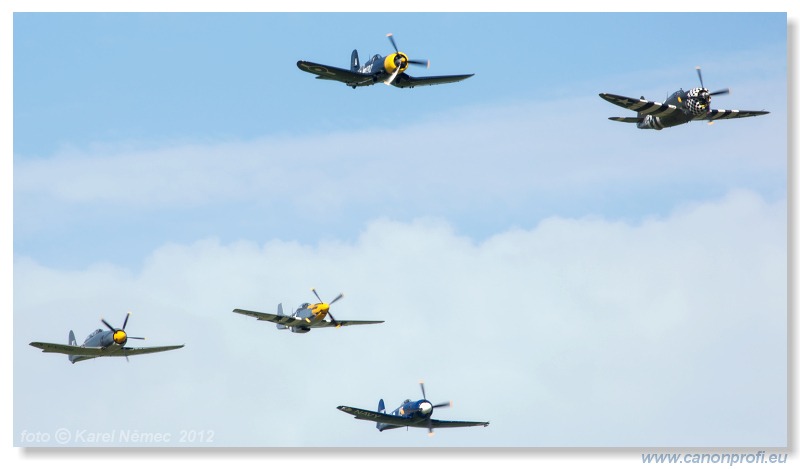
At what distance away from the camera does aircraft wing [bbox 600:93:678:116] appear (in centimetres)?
8719

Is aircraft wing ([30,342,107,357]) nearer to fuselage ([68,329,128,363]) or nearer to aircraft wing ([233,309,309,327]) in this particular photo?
fuselage ([68,329,128,363])

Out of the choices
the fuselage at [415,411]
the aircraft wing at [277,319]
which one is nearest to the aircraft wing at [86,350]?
the aircraft wing at [277,319]

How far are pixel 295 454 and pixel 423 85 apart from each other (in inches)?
1003

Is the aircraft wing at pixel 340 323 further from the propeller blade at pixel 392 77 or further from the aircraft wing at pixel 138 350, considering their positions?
the propeller blade at pixel 392 77

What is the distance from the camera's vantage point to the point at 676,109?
291ft

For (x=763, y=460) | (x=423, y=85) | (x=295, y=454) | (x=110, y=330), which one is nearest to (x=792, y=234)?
(x=763, y=460)

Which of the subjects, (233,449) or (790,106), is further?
(790,106)

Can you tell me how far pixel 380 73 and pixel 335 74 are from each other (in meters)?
2.67

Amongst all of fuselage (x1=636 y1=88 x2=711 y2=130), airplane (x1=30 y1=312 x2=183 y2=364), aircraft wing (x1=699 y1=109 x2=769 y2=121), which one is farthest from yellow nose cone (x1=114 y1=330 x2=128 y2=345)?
aircraft wing (x1=699 y1=109 x2=769 y2=121)

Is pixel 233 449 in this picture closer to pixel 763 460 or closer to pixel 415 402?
pixel 415 402

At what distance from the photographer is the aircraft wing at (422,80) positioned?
87.4m

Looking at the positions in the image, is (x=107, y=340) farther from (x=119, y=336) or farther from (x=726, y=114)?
(x=726, y=114)

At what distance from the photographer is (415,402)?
88250 mm

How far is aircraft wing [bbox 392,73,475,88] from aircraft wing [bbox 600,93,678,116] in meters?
9.13
